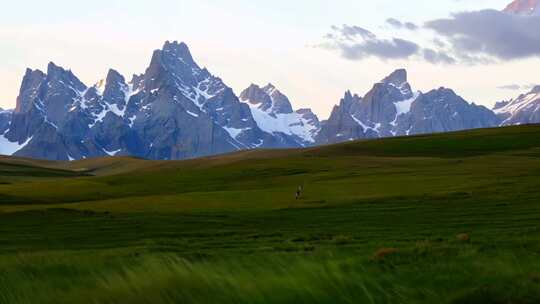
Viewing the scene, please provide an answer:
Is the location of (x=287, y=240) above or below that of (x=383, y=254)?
below

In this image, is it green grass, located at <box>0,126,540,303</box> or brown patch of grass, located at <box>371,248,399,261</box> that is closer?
green grass, located at <box>0,126,540,303</box>

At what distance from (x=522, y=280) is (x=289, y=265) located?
13.7 feet

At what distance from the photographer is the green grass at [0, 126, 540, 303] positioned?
25.6 feet

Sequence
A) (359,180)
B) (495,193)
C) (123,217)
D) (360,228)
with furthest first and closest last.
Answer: (359,180), (495,193), (123,217), (360,228)

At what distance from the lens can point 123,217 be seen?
167 feet

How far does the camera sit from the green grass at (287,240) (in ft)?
25.6

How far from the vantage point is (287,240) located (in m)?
30.9

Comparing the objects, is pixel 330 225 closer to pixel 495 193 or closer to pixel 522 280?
pixel 495 193

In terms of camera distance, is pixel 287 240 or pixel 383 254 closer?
pixel 383 254

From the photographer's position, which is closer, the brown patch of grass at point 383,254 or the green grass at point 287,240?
the green grass at point 287,240

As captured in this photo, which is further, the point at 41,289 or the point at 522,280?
the point at 522,280

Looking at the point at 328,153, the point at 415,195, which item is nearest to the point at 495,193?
the point at 415,195

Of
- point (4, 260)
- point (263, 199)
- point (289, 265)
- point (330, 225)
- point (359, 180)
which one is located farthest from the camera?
point (359, 180)

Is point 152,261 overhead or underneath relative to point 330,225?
overhead
